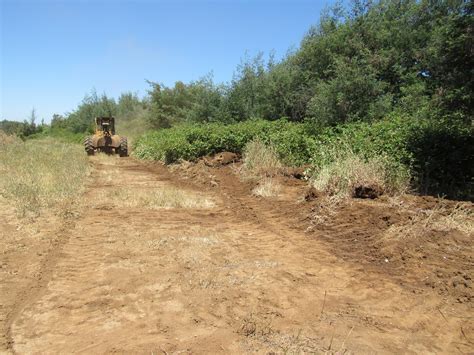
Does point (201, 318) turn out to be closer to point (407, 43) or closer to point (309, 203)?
point (309, 203)

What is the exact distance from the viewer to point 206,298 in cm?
432

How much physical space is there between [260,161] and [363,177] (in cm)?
463

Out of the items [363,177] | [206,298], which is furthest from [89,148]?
[206,298]

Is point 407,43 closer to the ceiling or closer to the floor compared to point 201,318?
closer to the ceiling

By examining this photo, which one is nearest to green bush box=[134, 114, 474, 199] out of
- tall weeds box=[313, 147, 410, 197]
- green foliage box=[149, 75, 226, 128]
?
tall weeds box=[313, 147, 410, 197]

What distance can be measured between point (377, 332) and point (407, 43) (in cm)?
1876

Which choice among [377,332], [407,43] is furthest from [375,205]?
[407,43]

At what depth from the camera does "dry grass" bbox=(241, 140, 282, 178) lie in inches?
467

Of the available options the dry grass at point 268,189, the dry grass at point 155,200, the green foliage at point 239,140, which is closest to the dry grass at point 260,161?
the green foliage at point 239,140

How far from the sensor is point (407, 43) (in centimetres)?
1934

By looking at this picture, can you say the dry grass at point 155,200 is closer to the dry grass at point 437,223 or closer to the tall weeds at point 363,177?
the tall weeds at point 363,177

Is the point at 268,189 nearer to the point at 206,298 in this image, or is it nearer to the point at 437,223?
the point at 437,223

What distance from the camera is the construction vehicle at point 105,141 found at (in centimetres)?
2328

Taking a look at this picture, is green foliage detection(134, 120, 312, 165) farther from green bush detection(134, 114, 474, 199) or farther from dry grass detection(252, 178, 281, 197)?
dry grass detection(252, 178, 281, 197)
